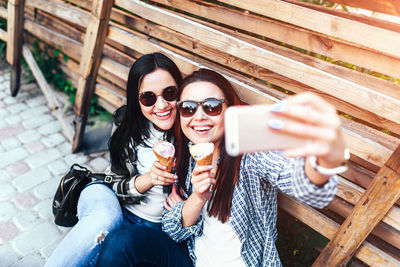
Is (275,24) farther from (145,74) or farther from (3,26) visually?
(3,26)

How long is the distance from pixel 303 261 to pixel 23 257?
8.80ft

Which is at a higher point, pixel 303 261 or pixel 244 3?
pixel 244 3

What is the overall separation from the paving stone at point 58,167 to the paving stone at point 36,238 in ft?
2.63

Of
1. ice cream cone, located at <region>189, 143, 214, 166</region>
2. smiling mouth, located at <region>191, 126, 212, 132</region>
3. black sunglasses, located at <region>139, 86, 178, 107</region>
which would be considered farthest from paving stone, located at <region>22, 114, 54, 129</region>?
ice cream cone, located at <region>189, 143, 214, 166</region>

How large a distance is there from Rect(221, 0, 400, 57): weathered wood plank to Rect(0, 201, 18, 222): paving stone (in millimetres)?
3172

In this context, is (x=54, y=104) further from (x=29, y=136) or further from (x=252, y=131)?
(x=252, y=131)

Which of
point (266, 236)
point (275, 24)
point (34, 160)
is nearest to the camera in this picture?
point (266, 236)

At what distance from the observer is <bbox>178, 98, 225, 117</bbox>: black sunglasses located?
186cm

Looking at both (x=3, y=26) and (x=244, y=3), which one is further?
(x=3, y=26)

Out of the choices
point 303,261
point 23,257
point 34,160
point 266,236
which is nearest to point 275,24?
point 266,236

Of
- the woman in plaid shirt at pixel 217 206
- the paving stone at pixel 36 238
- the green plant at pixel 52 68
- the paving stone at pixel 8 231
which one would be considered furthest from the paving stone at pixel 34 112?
the woman in plaid shirt at pixel 217 206

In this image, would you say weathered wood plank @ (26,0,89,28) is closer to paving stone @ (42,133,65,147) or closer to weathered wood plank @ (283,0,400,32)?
paving stone @ (42,133,65,147)

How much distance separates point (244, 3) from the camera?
2270 mm

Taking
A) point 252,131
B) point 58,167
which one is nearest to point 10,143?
point 58,167
